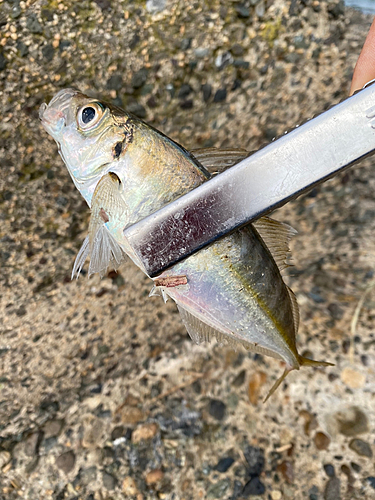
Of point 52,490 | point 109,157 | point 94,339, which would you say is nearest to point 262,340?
point 109,157

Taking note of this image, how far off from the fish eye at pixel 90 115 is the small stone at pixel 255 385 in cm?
174

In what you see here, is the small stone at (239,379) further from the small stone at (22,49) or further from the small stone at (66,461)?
the small stone at (22,49)

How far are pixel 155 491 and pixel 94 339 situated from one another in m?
0.87

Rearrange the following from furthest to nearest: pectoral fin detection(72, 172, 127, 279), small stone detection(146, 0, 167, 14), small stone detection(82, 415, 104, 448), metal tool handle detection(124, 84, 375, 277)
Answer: small stone detection(82, 415, 104, 448)
small stone detection(146, 0, 167, 14)
pectoral fin detection(72, 172, 127, 279)
metal tool handle detection(124, 84, 375, 277)

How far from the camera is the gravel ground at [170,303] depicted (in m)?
1.67

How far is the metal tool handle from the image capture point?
1157mm

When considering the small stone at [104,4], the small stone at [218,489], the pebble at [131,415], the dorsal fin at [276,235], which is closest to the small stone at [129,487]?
the pebble at [131,415]

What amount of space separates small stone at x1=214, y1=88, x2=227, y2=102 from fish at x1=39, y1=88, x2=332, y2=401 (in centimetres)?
63

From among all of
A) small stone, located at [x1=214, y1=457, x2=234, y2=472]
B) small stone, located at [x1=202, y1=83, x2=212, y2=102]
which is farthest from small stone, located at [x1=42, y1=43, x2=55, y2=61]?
small stone, located at [x1=214, y1=457, x2=234, y2=472]

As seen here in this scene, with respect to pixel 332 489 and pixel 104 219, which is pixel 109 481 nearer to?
pixel 332 489

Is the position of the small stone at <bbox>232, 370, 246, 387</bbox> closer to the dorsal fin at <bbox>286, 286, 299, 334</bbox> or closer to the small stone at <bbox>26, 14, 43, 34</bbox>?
the dorsal fin at <bbox>286, 286, 299, 334</bbox>

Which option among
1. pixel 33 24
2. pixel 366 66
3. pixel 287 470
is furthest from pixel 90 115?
pixel 287 470

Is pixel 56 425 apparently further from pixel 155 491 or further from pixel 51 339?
pixel 155 491

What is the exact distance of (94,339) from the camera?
2104mm
